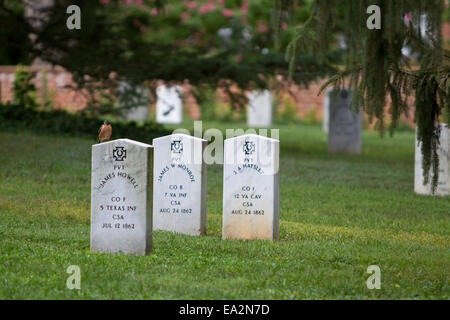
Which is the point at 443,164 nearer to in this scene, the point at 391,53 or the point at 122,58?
the point at 391,53

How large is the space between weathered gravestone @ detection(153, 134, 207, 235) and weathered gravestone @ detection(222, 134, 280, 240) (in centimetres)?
38

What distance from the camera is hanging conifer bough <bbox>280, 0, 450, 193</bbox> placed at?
21.2 ft

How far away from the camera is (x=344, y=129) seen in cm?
1855

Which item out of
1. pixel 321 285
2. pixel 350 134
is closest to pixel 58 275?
pixel 321 285

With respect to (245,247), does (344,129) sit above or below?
above

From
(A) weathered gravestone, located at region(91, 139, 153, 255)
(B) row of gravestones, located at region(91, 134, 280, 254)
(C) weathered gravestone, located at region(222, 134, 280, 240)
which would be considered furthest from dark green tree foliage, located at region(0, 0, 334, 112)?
(A) weathered gravestone, located at region(91, 139, 153, 255)

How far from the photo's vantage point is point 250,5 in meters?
33.0

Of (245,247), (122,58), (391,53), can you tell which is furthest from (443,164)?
(122,58)

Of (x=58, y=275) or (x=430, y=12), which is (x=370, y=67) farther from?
(x=58, y=275)

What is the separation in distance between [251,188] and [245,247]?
0.94 m

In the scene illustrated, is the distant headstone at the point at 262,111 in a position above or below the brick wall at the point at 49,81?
below

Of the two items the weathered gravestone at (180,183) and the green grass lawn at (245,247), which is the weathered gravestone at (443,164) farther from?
the weathered gravestone at (180,183)

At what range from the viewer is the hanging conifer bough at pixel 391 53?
646 cm

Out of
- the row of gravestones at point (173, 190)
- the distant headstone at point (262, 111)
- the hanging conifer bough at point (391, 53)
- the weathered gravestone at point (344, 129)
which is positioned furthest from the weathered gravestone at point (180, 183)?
the distant headstone at point (262, 111)
